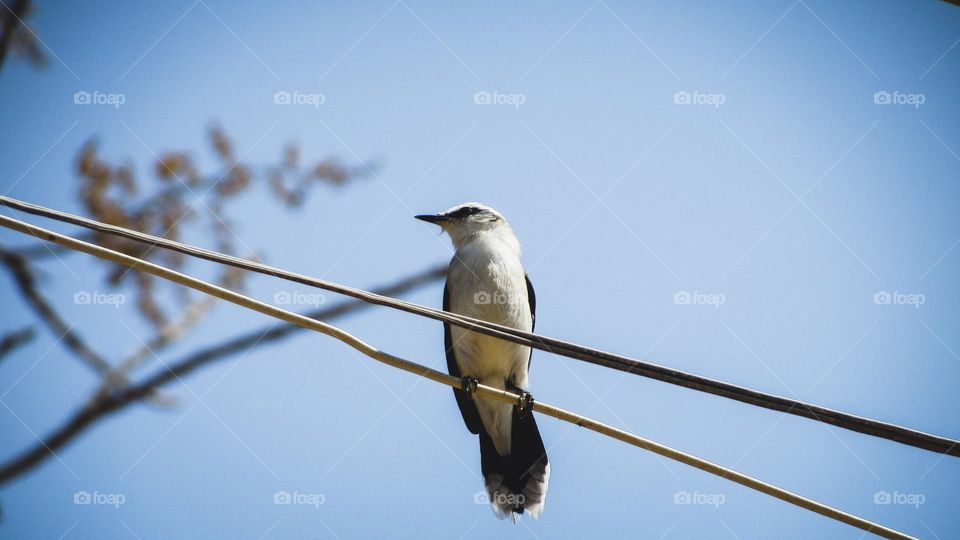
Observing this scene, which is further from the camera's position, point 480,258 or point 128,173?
point 128,173

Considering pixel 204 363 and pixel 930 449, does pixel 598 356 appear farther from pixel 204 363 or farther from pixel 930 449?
pixel 204 363

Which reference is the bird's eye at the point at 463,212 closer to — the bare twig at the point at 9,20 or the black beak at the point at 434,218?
the black beak at the point at 434,218

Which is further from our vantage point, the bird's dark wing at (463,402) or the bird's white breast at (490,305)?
the bird's dark wing at (463,402)

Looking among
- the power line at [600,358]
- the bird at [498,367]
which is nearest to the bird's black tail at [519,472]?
the bird at [498,367]

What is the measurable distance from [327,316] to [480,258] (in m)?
1.26

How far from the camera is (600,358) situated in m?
2.89

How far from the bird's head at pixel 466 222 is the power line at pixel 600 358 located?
2.95 metres

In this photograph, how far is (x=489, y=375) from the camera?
562cm

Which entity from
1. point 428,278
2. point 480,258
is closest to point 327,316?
point 428,278

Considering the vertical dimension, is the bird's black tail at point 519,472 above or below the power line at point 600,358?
below

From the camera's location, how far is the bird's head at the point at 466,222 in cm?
613

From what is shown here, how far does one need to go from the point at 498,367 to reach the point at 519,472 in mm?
807

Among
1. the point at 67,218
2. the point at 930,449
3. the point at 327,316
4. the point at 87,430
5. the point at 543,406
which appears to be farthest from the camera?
the point at 327,316

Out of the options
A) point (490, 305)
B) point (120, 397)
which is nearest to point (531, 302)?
point (490, 305)
